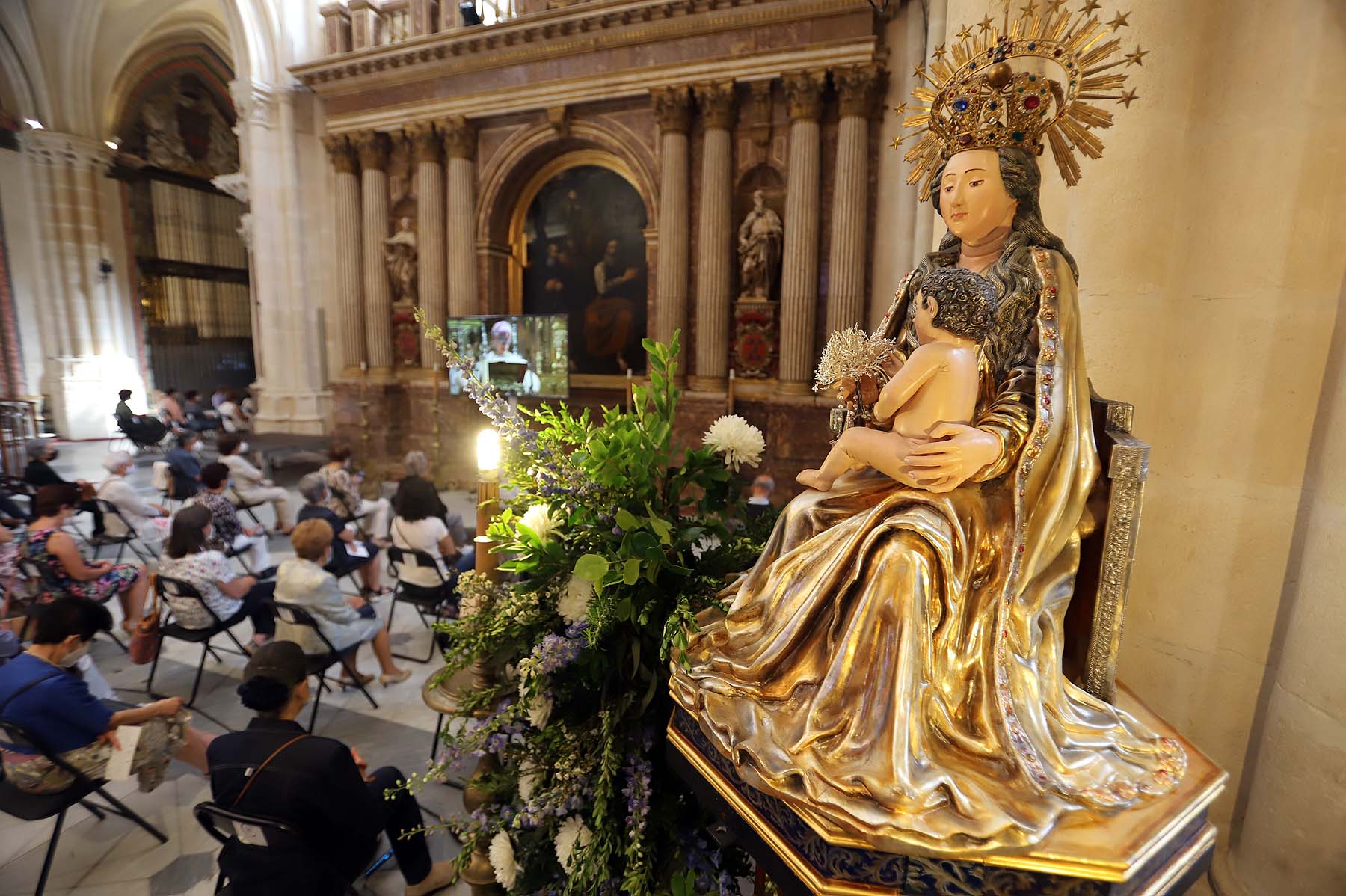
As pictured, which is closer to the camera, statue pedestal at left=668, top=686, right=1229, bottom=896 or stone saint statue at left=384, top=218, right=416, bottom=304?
statue pedestal at left=668, top=686, right=1229, bottom=896

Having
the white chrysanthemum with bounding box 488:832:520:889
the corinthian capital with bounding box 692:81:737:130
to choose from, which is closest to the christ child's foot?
the white chrysanthemum with bounding box 488:832:520:889

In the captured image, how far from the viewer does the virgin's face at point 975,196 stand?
147 centimetres

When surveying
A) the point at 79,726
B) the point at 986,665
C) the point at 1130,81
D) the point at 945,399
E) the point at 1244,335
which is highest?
the point at 1130,81

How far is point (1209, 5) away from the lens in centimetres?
202

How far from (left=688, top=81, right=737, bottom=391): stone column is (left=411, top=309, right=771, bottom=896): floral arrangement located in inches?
210

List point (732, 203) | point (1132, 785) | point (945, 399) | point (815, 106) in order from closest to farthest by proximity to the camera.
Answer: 1. point (1132, 785)
2. point (945, 399)
3. point (815, 106)
4. point (732, 203)

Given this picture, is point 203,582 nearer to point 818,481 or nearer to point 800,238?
point 818,481

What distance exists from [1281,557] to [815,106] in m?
5.87

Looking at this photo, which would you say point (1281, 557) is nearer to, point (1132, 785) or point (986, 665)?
point (1132, 785)

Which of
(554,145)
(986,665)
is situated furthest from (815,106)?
(986,665)

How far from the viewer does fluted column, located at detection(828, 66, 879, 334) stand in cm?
614

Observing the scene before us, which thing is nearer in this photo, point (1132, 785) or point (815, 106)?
point (1132, 785)

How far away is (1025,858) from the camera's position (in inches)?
38.9

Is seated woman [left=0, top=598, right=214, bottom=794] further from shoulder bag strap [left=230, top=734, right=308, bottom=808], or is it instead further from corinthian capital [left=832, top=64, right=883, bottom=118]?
corinthian capital [left=832, top=64, right=883, bottom=118]
